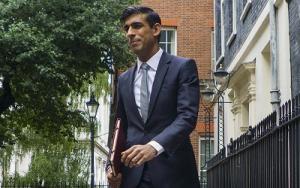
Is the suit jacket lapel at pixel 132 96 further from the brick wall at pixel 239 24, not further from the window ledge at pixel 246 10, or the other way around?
the window ledge at pixel 246 10

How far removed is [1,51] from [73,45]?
219cm

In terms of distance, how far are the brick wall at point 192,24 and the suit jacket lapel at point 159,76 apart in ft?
72.4

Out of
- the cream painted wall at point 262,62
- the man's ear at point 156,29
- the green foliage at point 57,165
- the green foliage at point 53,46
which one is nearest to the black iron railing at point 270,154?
the cream painted wall at point 262,62

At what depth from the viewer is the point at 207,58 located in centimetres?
2644

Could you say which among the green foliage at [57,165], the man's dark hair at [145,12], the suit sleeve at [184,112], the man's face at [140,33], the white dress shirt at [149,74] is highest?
the green foliage at [57,165]

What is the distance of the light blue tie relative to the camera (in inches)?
150

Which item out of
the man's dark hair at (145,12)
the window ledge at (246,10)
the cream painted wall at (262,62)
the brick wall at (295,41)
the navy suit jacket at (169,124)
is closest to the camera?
the navy suit jacket at (169,124)

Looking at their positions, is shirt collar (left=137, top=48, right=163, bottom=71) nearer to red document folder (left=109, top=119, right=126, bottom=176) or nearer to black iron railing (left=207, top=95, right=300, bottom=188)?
red document folder (left=109, top=119, right=126, bottom=176)

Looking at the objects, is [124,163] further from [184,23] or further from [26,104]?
[184,23]

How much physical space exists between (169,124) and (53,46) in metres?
16.7

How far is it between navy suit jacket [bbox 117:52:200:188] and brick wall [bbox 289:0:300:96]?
647 centimetres

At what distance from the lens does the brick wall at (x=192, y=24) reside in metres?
26.5

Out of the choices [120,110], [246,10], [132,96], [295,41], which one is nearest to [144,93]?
[132,96]

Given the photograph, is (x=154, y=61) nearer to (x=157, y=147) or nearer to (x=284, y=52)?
(x=157, y=147)
